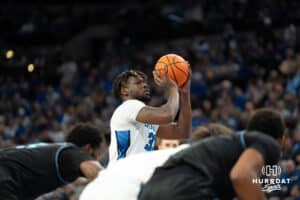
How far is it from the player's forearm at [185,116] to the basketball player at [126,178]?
7.22 ft

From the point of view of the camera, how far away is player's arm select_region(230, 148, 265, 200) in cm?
487

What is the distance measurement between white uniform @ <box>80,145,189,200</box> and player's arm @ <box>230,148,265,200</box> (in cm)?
66

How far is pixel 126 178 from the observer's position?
17.5ft

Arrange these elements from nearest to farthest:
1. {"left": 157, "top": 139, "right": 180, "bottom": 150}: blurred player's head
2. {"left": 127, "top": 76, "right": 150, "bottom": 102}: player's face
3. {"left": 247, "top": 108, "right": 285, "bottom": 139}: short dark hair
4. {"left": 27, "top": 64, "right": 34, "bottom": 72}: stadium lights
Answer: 1. {"left": 247, "top": 108, "right": 285, "bottom": 139}: short dark hair
2. {"left": 127, "top": 76, "right": 150, "bottom": 102}: player's face
3. {"left": 157, "top": 139, "right": 180, "bottom": 150}: blurred player's head
4. {"left": 27, "top": 64, "right": 34, "bottom": 72}: stadium lights

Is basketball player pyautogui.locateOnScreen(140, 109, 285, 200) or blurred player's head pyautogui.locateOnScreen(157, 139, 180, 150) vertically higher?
basketball player pyautogui.locateOnScreen(140, 109, 285, 200)

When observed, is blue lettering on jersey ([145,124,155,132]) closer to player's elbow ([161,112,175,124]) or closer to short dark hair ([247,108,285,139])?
player's elbow ([161,112,175,124])

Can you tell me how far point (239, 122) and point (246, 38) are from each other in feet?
14.9

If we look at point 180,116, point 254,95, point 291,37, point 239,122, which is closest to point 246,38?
point 291,37

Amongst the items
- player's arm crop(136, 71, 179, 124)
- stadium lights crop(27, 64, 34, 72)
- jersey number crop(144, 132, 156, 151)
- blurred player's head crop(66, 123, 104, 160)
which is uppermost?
player's arm crop(136, 71, 179, 124)

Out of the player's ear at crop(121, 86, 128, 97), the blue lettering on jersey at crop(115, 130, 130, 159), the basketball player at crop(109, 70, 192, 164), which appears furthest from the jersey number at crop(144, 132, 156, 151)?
the player's ear at crop(121, 86, 128, 97)

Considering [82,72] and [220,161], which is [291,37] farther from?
[220,161]

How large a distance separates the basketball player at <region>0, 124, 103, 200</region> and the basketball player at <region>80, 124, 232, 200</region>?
520mm

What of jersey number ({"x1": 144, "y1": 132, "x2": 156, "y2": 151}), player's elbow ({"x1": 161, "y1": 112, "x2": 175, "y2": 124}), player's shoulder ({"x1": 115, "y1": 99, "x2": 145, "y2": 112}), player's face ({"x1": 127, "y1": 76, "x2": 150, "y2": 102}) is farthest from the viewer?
player's face ({"x1": 127, "y1": 76, "x2": 150, "y2": 102})

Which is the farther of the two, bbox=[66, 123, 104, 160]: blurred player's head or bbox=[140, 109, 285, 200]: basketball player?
bbox=[66, 123, 104, 160]: blurred player's head
